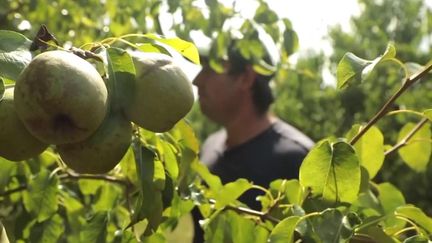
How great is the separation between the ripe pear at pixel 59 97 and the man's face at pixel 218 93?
2.57m

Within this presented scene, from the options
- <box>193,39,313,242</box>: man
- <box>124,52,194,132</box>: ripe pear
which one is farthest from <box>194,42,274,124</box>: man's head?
<box>124,52,194,132</box>: ripe pear

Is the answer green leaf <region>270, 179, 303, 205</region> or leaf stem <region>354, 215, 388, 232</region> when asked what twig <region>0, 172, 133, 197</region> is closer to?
green leaf <region>270, 179, 303, 205</region>

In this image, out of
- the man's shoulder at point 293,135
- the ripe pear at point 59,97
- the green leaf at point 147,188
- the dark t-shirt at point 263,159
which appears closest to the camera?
the ripe pear at point 59,97

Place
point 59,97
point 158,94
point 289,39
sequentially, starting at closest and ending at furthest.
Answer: point 59,97
point 158,94
point 289,39

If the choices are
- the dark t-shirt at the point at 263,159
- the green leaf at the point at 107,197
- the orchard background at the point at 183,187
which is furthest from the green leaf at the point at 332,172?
the dark t-shirt at the point at 263,159

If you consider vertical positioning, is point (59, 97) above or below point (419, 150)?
above

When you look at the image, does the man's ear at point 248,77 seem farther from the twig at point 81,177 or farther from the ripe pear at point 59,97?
the ripe pear at point 59,97

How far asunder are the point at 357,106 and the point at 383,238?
11.1 m

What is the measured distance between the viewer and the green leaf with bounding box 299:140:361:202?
49.3 inches

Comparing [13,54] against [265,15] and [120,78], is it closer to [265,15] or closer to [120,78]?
[120,78]

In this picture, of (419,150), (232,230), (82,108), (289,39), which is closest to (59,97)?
(82,108)

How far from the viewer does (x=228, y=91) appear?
3.64 meters

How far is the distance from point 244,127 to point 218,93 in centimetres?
25

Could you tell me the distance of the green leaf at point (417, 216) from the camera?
139 centimetres
